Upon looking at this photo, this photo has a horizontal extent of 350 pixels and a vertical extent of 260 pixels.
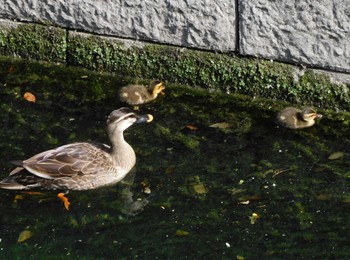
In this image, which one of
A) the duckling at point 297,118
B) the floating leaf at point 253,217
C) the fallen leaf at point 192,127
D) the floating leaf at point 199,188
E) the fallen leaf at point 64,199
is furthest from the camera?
the fallen leaf at point 192,127

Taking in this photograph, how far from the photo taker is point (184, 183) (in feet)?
26.9

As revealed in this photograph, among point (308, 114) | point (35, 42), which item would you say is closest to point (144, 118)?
point (308, 114)

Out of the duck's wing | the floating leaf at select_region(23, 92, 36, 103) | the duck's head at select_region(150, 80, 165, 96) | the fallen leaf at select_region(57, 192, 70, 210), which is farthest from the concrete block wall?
the fallen leaf at select_region(57, 192, 70, 210)

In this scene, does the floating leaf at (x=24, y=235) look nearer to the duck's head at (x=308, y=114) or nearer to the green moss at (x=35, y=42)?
the duck's head at (x=308, y=114)

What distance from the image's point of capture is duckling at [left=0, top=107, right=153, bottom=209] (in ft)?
26.8

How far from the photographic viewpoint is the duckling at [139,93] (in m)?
9.37

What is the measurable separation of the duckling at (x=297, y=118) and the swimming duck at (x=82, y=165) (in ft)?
4.32

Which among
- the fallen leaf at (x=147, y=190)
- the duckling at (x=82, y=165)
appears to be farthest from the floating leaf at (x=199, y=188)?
the duckling at (x=82, y=165)

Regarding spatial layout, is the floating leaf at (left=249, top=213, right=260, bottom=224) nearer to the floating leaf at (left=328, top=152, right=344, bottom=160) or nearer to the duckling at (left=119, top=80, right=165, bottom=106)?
the floating leaf at (left=328, top=152, right=344, bottom=160)

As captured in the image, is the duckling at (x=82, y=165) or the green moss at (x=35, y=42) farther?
the green moss at (x=35, y=42)

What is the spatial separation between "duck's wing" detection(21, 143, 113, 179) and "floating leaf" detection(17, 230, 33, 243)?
2.26 feet

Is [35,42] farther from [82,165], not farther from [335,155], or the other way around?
[335,155]

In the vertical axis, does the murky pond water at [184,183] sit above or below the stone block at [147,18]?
below

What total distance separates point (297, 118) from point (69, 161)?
2.14m
